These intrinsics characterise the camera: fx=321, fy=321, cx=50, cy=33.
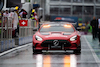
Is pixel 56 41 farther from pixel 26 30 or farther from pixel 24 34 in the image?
pixel 26 30

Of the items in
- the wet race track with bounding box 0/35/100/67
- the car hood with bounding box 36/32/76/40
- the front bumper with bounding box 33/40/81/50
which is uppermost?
the car hood with bounding box 36/32/76/40

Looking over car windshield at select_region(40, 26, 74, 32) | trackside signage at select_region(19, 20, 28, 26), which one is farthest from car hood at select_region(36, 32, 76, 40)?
trackside signage at select_region(19, 20, 28, 26)

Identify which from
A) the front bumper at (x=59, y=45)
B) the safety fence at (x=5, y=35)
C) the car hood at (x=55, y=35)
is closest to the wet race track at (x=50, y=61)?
the front bumper at (x=59, y=45)

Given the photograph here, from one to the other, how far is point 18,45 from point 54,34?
5396mm

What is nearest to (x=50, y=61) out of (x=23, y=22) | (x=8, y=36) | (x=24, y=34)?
(x=8, y=36)

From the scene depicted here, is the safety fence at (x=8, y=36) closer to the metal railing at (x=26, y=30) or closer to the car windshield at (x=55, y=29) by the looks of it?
the metal railing at (x=26, y=30)

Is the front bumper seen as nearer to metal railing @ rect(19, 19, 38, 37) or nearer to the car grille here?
the car grille

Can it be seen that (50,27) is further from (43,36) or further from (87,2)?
(87,2)

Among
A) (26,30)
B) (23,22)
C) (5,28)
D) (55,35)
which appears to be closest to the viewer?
(55,35)

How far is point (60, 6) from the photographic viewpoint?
2611 inches

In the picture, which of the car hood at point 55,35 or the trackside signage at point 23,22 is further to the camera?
the trackside signage at point 23,22

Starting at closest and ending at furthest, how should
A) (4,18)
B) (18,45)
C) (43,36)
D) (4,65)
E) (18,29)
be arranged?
(4,65), (43,36), (4,18), (18,45), (18,29)

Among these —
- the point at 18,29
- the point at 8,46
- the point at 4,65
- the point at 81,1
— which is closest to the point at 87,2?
the point at 81,1

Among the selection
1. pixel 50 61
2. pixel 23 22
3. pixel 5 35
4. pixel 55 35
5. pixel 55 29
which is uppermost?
pixel 23 22
